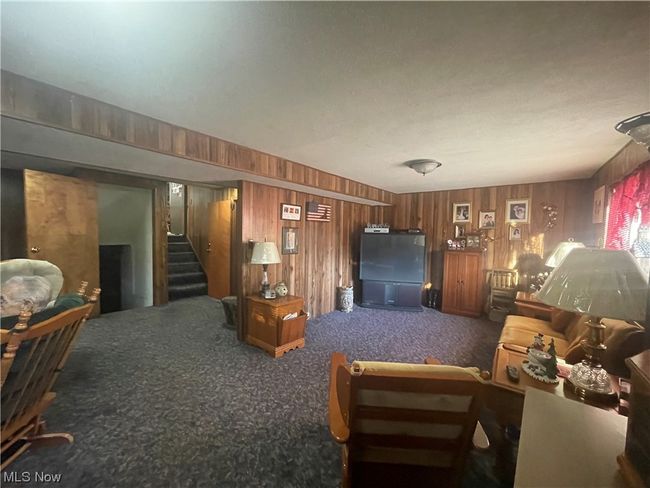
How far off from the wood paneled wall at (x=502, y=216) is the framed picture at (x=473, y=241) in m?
0.15

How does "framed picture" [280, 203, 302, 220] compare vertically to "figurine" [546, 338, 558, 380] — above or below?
above

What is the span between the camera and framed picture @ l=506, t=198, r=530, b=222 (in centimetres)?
400

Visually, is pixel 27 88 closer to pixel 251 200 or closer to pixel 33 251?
pixel 251 200

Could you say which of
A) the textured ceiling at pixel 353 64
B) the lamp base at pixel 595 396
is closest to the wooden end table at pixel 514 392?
the lamp base at pixel 595 396

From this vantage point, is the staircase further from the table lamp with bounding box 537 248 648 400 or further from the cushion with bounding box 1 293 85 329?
the table lamp with bounding box 537 248 648 400

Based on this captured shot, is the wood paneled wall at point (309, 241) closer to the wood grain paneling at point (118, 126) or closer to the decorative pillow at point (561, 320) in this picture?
the wood grain paneling at point (118, 126)

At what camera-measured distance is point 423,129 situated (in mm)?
1884

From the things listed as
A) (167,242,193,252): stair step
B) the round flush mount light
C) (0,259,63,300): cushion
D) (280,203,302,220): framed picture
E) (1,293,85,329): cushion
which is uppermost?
the round flush mount light

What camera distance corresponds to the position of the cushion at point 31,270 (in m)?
1.45

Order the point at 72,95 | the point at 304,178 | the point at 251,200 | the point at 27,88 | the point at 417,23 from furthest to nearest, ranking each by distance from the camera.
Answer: the point at 251,200, the point at 304,178, the point at 72,95, the point at 27,88, the point at 417,23

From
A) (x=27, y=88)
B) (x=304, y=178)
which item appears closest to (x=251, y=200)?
(x=304, y=178)

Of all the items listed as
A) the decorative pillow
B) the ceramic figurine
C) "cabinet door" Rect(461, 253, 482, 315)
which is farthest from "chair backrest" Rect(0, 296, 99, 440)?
"cabinet door" Rect(461, 253, 482, 315)

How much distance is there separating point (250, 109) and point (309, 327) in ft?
9.74

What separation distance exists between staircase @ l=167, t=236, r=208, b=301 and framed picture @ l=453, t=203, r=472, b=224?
17.0 feet
